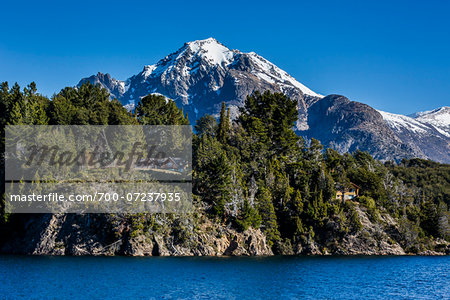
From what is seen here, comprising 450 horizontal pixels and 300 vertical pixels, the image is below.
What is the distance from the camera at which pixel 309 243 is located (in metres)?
97.6

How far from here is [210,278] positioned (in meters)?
59.3

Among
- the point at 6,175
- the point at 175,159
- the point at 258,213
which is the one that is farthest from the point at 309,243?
the point at 6,175

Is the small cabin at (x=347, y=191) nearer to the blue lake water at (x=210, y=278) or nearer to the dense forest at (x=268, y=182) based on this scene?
the dense forest at (x=268, y=182)

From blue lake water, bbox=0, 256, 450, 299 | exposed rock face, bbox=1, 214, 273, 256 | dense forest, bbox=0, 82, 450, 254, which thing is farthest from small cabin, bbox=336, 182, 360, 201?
exposed rock face, bbox=1, 214, 273, 256

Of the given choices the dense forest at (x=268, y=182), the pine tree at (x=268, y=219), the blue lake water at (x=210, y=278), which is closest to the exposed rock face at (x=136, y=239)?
the dense forest at (x=268, y=182)

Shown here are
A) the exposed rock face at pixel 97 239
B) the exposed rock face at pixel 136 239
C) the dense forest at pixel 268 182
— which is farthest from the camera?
the dense forest at pixel 268 182

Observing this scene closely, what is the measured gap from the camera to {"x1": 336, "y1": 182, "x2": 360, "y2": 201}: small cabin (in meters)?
116

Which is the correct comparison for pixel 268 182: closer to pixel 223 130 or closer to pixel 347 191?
pixel 223 130

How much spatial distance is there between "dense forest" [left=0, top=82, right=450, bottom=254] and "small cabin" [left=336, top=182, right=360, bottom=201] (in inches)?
45.2

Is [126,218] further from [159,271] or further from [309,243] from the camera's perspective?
[309,243]

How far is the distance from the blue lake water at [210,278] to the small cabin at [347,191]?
1393 inches

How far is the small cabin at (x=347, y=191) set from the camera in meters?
116

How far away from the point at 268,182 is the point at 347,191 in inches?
1036

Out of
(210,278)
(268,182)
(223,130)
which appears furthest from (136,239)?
(223,130)
